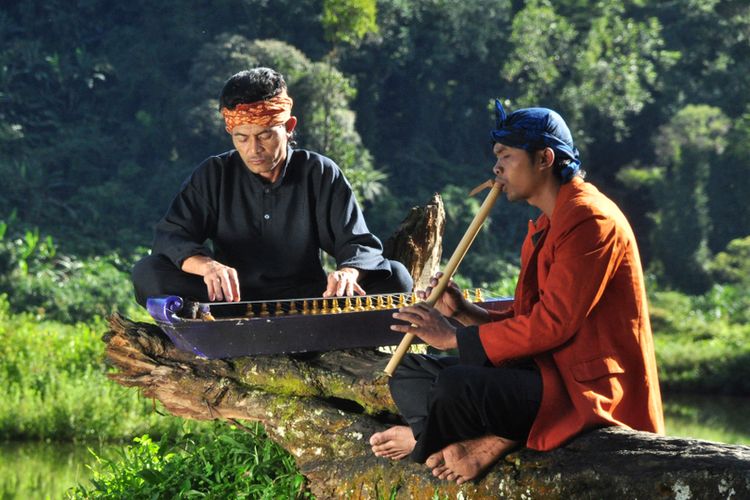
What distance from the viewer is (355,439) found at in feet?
13.3

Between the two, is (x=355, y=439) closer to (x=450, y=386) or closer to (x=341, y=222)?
(x=341, y=222)

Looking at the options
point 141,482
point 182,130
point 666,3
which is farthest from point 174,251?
point 666,3

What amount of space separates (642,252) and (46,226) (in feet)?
30.9

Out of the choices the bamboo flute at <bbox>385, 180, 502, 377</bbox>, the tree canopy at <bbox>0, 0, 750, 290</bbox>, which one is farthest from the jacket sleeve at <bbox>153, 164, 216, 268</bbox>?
the tree canopy at <bbox>0, 0, 750, 290</bbox>

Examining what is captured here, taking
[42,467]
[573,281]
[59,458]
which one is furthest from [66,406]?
[573,281]

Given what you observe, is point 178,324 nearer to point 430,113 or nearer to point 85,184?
point 85,184

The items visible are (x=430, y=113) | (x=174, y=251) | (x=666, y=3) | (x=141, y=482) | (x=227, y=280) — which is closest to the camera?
(x=227, y=280)

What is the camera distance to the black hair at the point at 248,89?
4188mm

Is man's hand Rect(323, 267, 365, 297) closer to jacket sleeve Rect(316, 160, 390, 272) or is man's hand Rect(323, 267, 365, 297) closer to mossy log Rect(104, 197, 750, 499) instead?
jacket sleeve Rect(316, 160, 390, 272)

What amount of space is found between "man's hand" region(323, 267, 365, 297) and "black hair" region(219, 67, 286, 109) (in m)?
0.63

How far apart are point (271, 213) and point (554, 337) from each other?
1.64 m

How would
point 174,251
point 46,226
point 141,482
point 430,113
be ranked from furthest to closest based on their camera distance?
point 430,113
point 46,226
point 141,482
point 174,251

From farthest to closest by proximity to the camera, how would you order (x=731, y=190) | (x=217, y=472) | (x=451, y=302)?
1. (x=731, y=190)
2. (x=217, y=472)
3. (x=451, y=302)

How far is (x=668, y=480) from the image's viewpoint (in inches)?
115
